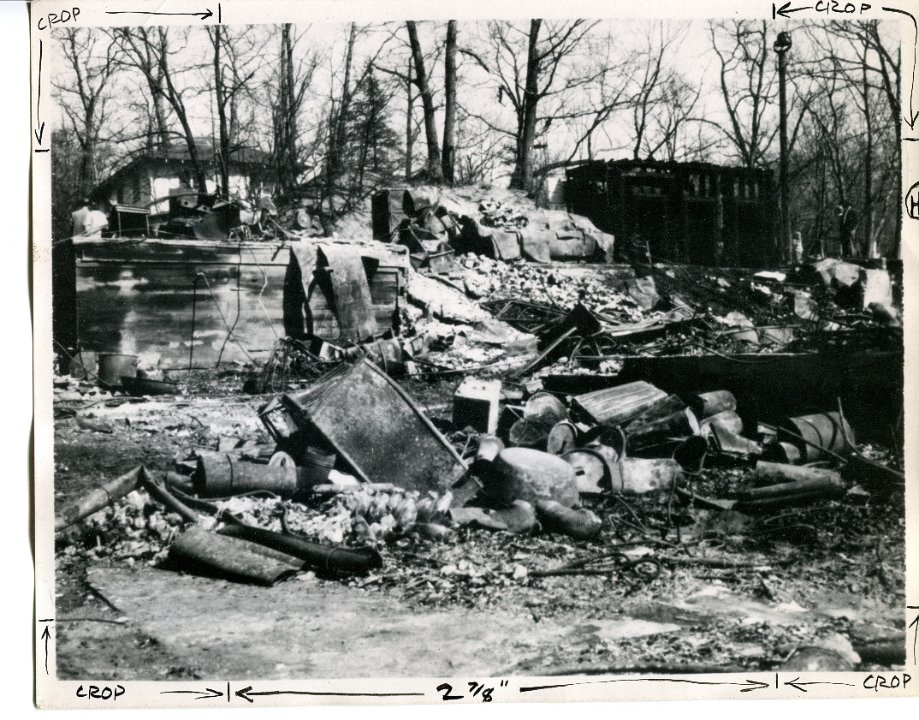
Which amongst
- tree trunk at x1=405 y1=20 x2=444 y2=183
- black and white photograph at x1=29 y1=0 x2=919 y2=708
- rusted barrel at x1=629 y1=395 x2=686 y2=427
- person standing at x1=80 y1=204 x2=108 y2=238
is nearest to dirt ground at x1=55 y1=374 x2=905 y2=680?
black and white photograph at x1=29 y1=0 x2=919 y2=708

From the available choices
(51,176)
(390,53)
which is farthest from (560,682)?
(51,176)

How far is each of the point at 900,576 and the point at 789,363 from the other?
1428mm

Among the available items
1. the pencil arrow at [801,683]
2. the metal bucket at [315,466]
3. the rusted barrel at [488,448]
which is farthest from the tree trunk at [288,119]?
the pencil arrow at [801,683]

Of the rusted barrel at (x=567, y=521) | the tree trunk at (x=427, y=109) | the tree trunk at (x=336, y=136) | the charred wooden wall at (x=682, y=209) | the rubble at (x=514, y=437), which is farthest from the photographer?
the charred wooden wall at (x=682, y=209)

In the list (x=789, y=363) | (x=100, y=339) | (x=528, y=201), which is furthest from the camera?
(x=528, y=201)

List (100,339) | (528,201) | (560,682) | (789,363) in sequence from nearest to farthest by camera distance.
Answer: (560,682) → (100,339) → (789,363) → (528,201)

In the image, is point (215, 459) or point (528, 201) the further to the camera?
point (528, 201)

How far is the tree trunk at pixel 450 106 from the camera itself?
14.5ft

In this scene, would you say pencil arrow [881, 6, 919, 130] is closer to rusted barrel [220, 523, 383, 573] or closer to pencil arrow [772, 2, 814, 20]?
pencil arrow [772, 2, 814, 20]

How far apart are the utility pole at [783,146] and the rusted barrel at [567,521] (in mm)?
2384

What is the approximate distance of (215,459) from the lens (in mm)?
4156

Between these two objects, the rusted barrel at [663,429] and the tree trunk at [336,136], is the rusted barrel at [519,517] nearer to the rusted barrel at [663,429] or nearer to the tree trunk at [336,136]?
the rusted barrel at [663,429]

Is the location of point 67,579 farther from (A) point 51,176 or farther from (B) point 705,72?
(B) point 705,72

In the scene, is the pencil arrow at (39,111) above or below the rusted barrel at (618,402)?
above
